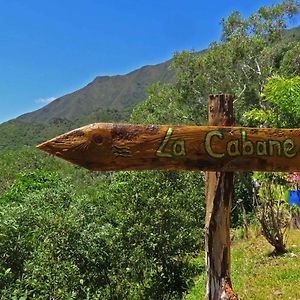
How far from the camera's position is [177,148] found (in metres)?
3.35

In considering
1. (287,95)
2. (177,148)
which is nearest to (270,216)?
(287,95)

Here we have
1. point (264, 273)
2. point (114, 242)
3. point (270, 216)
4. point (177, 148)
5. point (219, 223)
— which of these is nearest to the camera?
point (177, 148)

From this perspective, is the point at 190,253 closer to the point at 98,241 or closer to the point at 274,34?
the point at 98,241

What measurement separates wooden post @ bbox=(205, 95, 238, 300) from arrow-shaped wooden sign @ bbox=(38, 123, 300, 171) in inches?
7.6

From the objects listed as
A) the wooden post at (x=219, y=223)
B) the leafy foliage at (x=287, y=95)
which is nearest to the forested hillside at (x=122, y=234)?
the leafy foliage at (x=287, y=95)

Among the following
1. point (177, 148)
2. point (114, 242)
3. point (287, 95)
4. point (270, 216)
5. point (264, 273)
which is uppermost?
point (287, 95)

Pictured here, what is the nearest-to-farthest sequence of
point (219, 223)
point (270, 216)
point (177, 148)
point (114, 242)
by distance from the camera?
point (177, 148)
point (219, 223)
point (270, 216)
point (114, 242)

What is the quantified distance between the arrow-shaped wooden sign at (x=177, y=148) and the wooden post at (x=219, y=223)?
0.19 meters

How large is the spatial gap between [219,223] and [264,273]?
6.26 metres

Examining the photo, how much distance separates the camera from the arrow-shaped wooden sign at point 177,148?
10.6ft

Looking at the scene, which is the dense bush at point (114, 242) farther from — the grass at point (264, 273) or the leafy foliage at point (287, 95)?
the leafy foliage at point (287, 95)

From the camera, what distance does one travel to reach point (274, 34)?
90.3 feet

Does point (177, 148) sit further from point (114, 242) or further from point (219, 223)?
point (114, 242)

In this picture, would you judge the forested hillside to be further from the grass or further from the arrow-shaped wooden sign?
the arrow-shaped wooden sign
